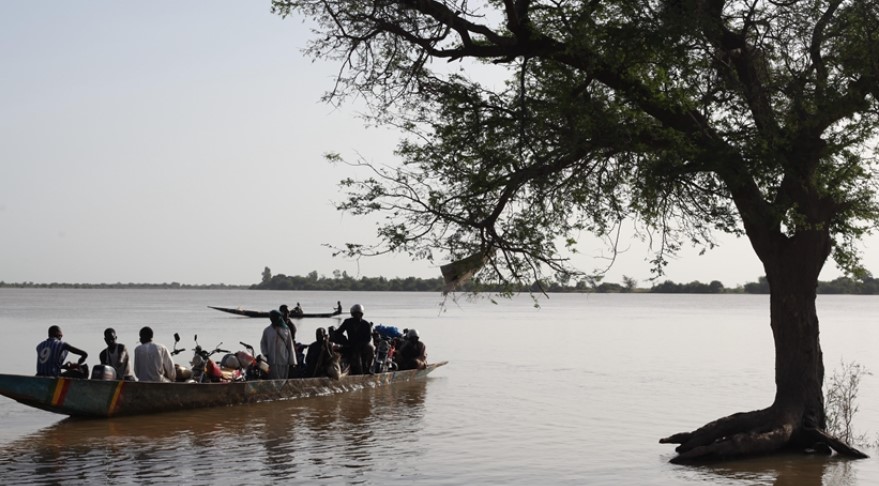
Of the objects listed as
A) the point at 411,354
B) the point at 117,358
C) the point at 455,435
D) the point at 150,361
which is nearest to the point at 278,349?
the point at 150,361

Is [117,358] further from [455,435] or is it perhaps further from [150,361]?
[455,435]

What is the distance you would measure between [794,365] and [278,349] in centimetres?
939

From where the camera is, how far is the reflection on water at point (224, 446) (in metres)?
→ 12.7

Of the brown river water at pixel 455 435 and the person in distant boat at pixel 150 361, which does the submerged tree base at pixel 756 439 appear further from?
the person in distant boat at pixel 150 361

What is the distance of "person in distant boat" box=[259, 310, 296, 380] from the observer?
60.9 ft

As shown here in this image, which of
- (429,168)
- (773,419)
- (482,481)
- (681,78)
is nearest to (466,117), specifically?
(429,168)

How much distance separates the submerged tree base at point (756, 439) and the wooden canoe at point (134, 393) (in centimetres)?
817

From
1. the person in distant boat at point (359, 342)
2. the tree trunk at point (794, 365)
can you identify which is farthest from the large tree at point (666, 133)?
the person in distant boat at point (359, 342)

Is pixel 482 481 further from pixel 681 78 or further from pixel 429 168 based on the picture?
pixel 681 78

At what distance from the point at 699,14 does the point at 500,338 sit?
35708 mm

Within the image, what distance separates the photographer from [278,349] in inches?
750

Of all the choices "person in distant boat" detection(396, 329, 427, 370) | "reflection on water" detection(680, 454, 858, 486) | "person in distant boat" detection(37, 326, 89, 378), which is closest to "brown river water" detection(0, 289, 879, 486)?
"reflection on water" detection(680, 454, 858, 486)

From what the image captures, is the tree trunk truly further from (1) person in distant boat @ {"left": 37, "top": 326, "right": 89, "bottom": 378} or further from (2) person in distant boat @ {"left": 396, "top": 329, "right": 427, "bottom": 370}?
(2) person in distant boat @ {"left": 396, "top": 329, "right": 427, "bottom": 370}

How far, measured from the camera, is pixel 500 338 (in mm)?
46969
